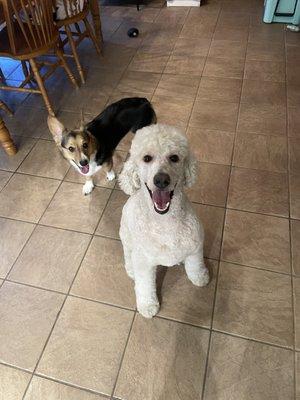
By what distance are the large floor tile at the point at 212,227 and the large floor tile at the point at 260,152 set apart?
45 cm

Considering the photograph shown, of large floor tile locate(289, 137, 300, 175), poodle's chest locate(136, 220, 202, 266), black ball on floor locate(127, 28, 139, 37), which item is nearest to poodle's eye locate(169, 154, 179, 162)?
poodle's chest locate(136, 220, 202, 266)

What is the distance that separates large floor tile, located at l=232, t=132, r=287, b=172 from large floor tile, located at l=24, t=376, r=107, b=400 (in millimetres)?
1603

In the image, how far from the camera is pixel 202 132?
96.3 inches

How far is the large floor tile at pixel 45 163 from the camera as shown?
2.28m

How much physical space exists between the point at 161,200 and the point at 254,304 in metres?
0.78

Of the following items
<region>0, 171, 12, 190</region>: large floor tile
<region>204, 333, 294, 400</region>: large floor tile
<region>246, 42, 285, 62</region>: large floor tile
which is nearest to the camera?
<region>204, 333, 294, 400</region>: large floor tile

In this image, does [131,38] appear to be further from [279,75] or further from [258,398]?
[258,398]

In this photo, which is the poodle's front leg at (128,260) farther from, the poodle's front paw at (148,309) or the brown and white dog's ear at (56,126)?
the brown and white dog's ear at (56,126)

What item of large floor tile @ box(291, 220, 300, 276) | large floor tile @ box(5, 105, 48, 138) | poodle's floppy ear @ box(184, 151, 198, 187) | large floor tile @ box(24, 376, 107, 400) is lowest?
large floor tile @ box(24, 376, 107, 400)

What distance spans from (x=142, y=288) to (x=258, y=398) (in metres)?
0.65

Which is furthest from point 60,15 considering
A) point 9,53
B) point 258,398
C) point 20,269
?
point 258,398

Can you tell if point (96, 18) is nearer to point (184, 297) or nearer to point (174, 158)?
point (174, 158)

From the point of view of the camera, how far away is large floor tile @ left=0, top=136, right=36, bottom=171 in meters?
2.35

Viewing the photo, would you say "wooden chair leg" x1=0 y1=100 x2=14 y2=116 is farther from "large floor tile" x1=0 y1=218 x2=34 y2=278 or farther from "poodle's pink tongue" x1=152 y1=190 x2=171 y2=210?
"poodle's pink tongue" x1=152 y1=190 x2=171 y2=210
